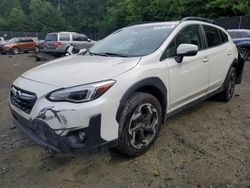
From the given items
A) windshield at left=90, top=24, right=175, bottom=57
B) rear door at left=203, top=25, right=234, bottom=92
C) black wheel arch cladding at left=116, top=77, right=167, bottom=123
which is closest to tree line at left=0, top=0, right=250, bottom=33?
rear door at left=203, top=25, right=234, bottom=92

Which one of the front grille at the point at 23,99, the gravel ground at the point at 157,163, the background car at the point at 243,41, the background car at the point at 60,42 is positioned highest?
the front grille at the point at 23,99

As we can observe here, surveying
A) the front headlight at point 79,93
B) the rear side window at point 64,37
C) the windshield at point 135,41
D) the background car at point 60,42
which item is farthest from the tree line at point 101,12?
the front headlight at point 79,93

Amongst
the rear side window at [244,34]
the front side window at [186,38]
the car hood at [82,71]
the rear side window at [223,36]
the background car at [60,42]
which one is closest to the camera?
the car hood at [82,71]

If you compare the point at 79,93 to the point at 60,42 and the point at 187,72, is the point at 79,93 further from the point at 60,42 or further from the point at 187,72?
the point at 60,42

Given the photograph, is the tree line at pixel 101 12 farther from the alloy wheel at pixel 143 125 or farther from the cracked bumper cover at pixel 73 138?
the cracked bumper cover at pixel 73 138

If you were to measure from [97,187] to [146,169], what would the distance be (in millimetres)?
609

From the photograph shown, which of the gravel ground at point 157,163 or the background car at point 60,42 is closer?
the gravel ground at point 157,163

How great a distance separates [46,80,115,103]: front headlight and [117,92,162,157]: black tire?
406 mm

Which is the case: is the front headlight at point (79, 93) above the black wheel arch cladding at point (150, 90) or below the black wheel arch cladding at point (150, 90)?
above

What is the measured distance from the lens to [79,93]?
2.87 meters

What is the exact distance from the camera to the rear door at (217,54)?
4780 mm

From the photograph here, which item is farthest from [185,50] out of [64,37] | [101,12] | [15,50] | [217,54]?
[101,12]

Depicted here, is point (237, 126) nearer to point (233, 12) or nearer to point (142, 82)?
point (142, 82)

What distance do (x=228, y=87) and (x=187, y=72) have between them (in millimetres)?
1900
